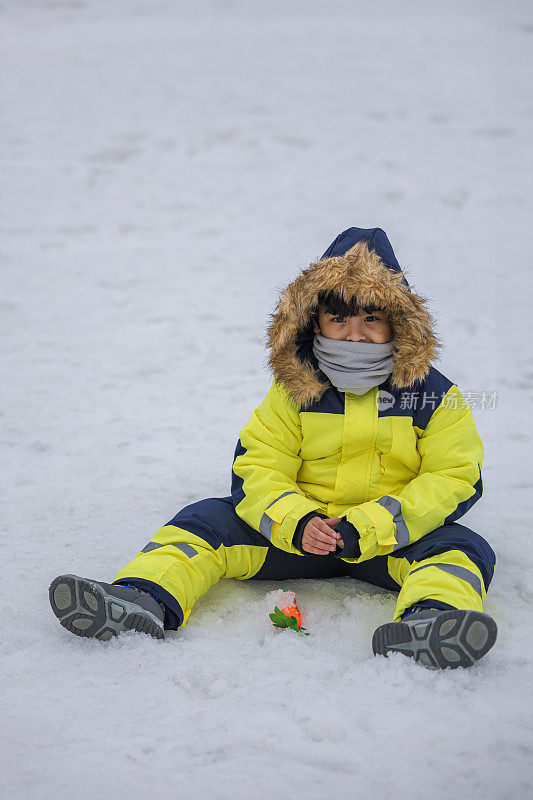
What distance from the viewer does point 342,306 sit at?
2201 millimetres

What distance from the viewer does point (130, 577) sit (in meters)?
2.03

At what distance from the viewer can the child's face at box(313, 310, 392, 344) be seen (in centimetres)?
221

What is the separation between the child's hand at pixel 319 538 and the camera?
6.61ft

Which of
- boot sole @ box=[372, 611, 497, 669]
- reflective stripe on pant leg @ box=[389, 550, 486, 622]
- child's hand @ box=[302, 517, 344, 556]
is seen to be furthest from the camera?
child's hand @ box=[302, 517, 344, 556]

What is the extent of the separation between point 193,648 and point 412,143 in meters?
5.35

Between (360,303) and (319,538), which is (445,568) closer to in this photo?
(319,538)

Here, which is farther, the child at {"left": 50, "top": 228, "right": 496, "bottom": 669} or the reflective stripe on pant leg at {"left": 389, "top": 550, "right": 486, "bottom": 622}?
the child at {"left": 50, "top": 228, "right": 496, "bottom": 669}

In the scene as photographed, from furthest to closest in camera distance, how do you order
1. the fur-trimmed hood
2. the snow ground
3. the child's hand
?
the fur-trimmed hood → the child's hand → the snow ground

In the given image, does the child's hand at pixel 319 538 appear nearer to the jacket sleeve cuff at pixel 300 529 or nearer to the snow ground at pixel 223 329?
the jacket sleeve cuff at pixel 300 529

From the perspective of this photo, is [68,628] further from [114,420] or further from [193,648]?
[114,420]

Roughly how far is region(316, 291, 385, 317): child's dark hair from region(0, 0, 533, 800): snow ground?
80cm

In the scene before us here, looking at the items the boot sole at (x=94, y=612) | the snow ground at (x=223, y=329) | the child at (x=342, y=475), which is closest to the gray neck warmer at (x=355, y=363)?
the child at (x=342, y=475)

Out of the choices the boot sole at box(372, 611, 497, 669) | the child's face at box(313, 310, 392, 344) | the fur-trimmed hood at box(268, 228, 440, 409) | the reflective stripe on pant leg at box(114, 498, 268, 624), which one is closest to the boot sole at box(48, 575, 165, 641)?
the reflective stripe on pant leg at box(114, 498, 268, 624)

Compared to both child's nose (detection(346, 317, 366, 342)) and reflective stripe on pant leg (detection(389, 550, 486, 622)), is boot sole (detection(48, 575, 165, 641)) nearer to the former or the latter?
reflective stripe on pant leg (detection(389, 550, 486, 622))
